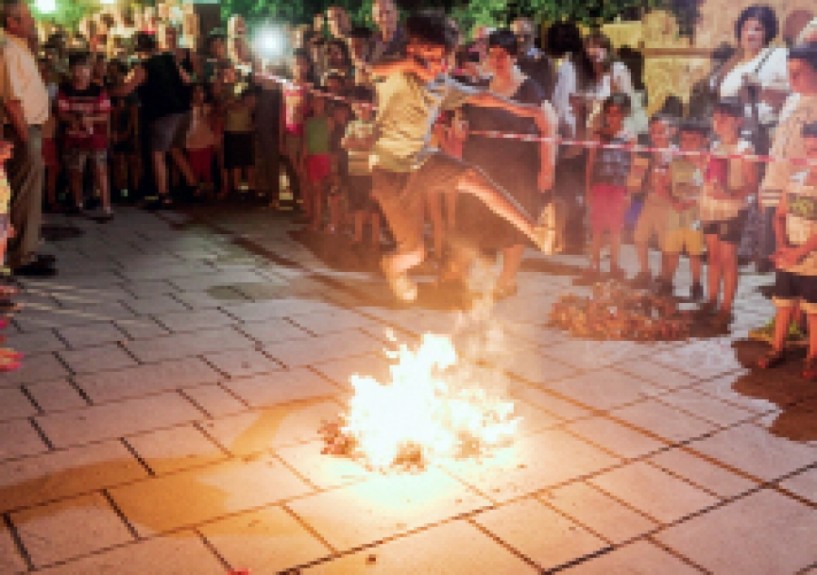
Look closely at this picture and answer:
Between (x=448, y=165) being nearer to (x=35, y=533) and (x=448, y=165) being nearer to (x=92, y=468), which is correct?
(x=92, y=468)

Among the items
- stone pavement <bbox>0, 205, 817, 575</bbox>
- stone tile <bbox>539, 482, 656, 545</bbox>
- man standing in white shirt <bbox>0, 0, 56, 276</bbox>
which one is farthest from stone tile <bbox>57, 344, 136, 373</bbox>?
stone tile <bbox>539, 482, 656, 545</bbox>

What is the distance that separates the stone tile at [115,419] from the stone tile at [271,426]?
0.24 m

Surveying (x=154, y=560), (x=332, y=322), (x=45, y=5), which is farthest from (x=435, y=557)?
(x=45, y=5)

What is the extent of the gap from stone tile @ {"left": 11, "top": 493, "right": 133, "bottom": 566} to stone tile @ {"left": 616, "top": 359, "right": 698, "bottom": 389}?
3.44 m

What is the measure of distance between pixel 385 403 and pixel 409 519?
2.63ft

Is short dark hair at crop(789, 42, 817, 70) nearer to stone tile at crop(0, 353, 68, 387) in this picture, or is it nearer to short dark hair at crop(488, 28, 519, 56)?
short dark hair at crop(488, 28, 519, 56)

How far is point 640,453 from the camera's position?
169 inches

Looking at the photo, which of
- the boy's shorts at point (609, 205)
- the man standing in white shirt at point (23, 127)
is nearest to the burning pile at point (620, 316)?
the boy's shorts at point (609, 205)

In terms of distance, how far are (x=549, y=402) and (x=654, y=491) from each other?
1.14m

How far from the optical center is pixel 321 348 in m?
5.86

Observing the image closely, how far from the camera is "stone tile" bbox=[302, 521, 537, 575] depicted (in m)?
3.23

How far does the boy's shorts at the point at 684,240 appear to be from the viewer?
23.9ft

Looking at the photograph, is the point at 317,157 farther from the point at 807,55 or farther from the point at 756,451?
the point at 756,451

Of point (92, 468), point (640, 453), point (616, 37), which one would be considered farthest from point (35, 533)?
point (616, 37)
